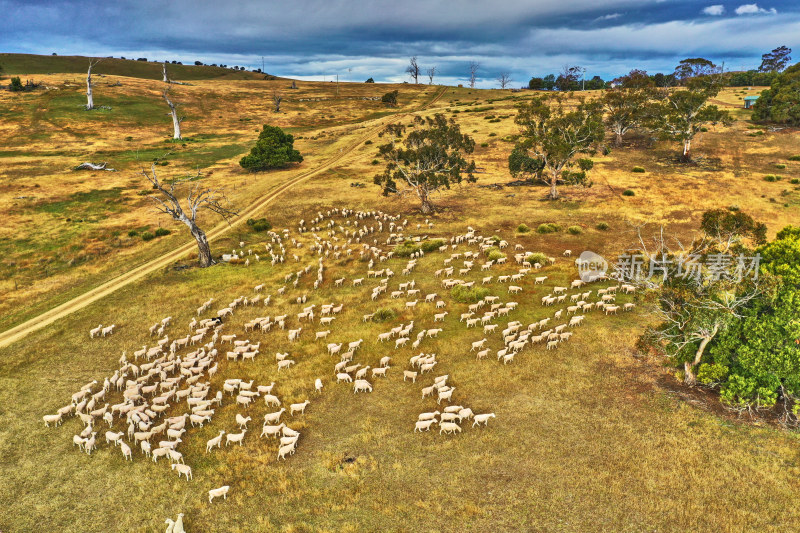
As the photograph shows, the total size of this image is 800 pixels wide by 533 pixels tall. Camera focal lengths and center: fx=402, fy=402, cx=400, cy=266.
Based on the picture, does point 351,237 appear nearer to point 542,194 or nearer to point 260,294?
point 260,294

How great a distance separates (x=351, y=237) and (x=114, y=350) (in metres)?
27.3

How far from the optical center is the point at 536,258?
3947 centimetres

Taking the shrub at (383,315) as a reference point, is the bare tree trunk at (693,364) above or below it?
above

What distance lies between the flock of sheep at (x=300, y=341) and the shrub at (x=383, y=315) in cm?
35

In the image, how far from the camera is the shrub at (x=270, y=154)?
263 feet

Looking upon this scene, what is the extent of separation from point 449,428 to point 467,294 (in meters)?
15.1

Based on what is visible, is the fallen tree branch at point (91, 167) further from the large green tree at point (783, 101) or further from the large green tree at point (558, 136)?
the large green tree at point (783, 101)

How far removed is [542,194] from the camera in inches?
2534

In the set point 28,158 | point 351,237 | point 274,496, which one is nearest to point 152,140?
point 28,158

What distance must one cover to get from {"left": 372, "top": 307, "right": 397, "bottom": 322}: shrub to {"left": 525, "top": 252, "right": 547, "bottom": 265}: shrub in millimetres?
16126

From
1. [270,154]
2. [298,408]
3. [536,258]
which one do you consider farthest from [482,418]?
[270,154]

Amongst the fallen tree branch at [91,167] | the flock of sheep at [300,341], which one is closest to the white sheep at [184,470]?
the flock of sheep at [300,341]

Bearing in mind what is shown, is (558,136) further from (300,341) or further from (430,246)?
(300,341)

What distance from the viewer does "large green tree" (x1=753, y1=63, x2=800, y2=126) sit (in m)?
85.0
